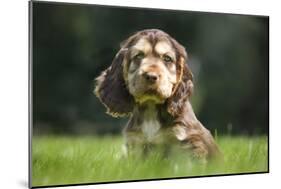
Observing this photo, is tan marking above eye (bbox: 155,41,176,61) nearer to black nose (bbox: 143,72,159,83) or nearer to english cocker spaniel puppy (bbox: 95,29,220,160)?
english cocker spaniel puppy (bbox: 95,29,220,160)

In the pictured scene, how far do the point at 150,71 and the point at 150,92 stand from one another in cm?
14

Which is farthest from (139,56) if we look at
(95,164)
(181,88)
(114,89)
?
(95,164)

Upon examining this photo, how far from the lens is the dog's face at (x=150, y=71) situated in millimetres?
4191

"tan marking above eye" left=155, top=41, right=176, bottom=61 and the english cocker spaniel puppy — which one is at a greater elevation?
"tan marking above eye" left=155, top=41, right=176, bottom=61

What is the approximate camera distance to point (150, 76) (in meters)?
4.17

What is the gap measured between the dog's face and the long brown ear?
45 millimetres

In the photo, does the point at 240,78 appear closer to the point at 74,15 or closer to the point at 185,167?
the point at 185,167

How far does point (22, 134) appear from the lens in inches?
162

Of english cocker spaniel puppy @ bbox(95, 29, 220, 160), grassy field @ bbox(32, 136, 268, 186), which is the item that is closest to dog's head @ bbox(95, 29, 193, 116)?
english cocker spaniel puppy @ bbox(95, 29, 220, 160)

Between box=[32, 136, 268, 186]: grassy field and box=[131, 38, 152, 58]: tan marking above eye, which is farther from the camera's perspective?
box=[131, 38, 152, 58]: tan marking above eye

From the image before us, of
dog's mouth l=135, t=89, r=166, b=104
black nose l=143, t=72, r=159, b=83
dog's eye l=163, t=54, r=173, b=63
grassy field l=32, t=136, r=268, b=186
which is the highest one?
dog's eye l=163, t=54, r=173, b=63

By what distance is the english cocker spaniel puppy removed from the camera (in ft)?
13.9

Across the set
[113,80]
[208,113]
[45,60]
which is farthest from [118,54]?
[208,113]

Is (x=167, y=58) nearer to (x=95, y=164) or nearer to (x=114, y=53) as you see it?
(x=114, y=53)
